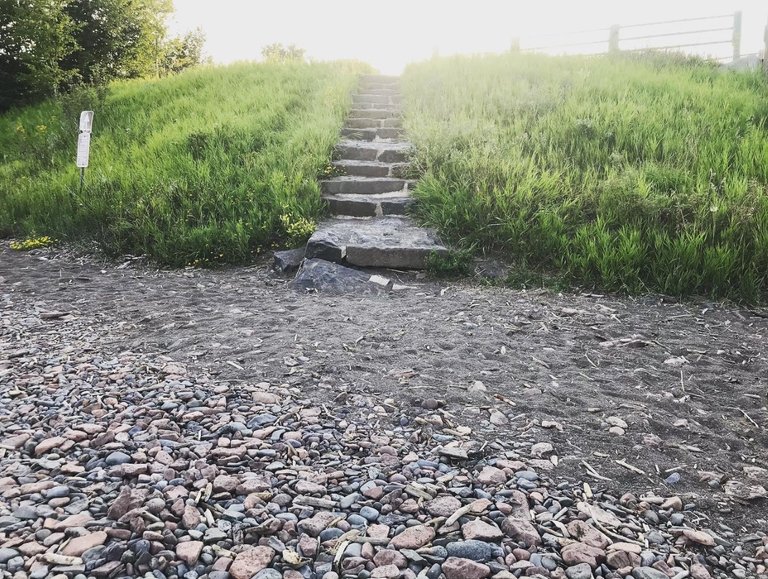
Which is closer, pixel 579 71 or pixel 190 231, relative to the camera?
pixel 190 231

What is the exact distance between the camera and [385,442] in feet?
8.17

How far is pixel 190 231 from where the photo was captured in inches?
235

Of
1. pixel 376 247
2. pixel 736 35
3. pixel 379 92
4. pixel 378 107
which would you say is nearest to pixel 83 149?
pixel 376 247

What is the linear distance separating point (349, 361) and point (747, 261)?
347cm

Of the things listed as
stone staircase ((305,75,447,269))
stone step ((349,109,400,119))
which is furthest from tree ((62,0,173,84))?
stone staircase ((305,75,447,269))

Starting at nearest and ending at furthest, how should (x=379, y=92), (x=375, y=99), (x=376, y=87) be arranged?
(x=375, y=99), (x=379, y=92), (x=376, y=87)

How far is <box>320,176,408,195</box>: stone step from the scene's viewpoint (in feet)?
22.6

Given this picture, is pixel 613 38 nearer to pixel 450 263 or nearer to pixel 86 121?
pixel 450 263

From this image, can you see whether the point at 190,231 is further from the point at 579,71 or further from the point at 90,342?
the point at 579,71

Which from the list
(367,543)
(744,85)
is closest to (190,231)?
(367,543)

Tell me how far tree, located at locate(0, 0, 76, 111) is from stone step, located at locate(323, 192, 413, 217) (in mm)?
10460

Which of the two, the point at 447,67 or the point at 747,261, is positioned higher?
the point at 447,67

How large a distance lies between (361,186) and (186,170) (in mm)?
2150

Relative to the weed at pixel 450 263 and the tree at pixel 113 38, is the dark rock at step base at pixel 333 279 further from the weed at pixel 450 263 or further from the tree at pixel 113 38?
the tree at pixel 113 38
